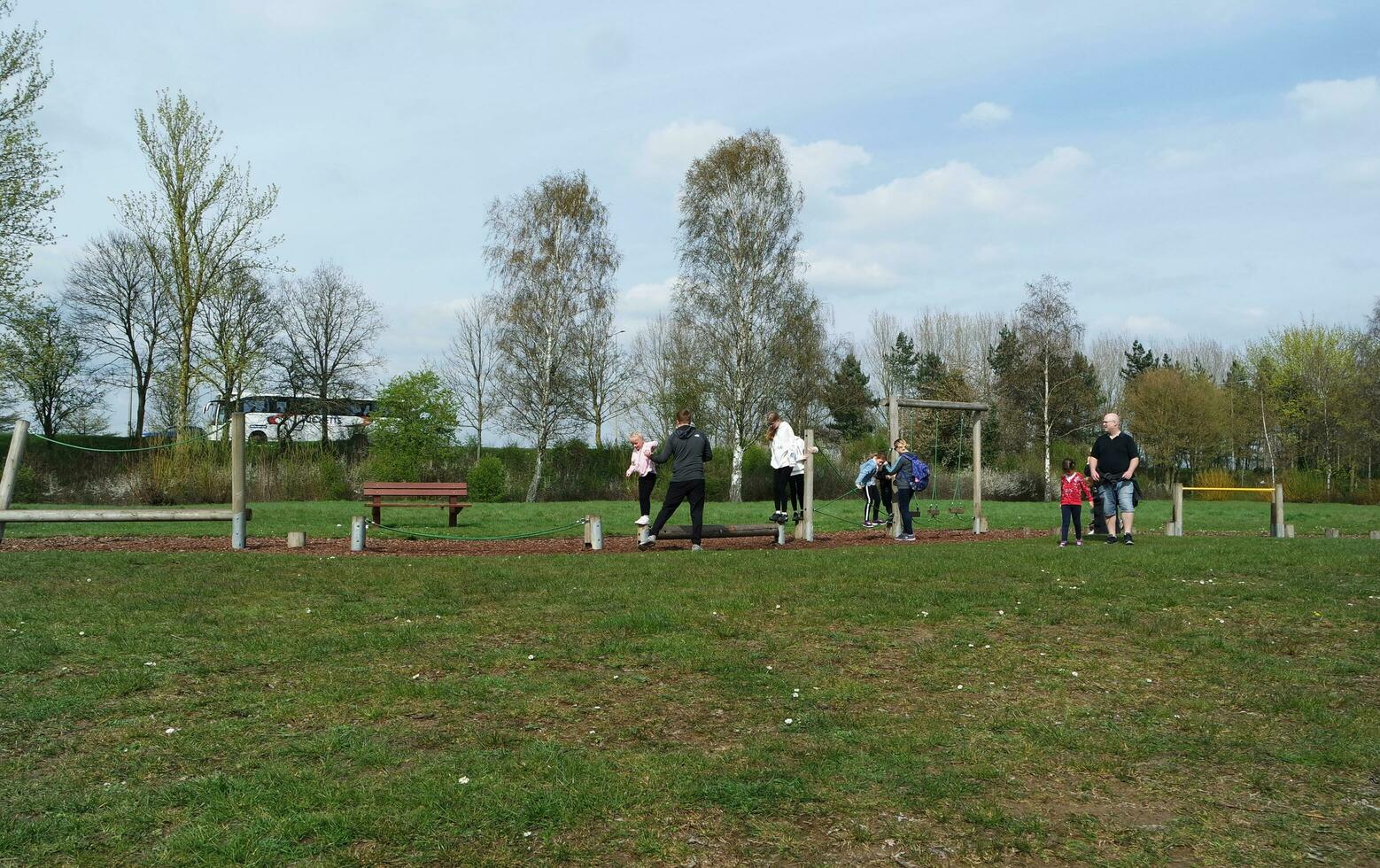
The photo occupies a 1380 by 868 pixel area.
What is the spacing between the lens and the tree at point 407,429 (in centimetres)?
3284

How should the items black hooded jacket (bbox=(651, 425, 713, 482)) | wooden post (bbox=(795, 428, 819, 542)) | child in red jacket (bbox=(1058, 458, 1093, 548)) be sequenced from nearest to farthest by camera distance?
1. black hooded jacket (bbox=(651, 425, 713, 482))
2. child in red jacket (bbox=(1058, 458, 1093, 548))
3. wooden post (bbox=(795, 428, 819, 542))

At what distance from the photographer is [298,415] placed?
50.4m

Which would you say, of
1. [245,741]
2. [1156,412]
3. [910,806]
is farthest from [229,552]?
[1156,412]

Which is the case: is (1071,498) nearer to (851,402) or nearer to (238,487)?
(238,487)

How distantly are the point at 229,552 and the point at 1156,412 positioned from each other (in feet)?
165

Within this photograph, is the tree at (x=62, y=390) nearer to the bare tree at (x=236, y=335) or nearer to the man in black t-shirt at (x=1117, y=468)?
Answer: the bare tree at (x=236, y=335)

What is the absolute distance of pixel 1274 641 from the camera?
7.29 m

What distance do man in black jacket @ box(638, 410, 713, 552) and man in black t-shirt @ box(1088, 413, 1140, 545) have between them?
5.48 meters

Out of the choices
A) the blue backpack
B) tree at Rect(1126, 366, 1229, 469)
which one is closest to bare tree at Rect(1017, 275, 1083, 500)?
tree at Rect(1126, 366, 1229, 469)

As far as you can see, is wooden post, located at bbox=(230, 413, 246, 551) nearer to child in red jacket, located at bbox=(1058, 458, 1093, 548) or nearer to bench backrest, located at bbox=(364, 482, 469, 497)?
bench backrest, located at bbox=(364, 482, 469, 497)

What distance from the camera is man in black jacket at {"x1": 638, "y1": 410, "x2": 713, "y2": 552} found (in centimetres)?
1390

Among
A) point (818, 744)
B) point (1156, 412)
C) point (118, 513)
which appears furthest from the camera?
point (1156, 412)

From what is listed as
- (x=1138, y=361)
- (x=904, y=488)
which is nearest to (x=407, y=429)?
(x=904, y=488)

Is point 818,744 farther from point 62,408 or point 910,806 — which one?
point 62,408
